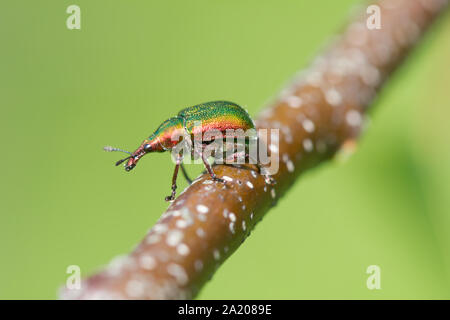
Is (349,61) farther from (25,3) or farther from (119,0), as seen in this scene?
(25,3)

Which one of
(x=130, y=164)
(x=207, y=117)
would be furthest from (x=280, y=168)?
(x=130, y=164)

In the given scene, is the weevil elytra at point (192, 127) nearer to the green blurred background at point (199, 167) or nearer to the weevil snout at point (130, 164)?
the weevil snout at point (130, 164)

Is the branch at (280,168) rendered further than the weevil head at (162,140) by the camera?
No

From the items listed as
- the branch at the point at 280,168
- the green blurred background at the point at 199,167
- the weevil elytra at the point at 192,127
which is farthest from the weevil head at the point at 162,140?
the branch at the point at 280,168

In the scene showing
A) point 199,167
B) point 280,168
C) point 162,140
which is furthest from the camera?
point 199,167

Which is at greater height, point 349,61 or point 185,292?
point 349,61

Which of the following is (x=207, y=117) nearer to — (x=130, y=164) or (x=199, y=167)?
(x=199, y=167)

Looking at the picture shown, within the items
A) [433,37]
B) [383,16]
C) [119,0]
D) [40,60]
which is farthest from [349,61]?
[40,60]
